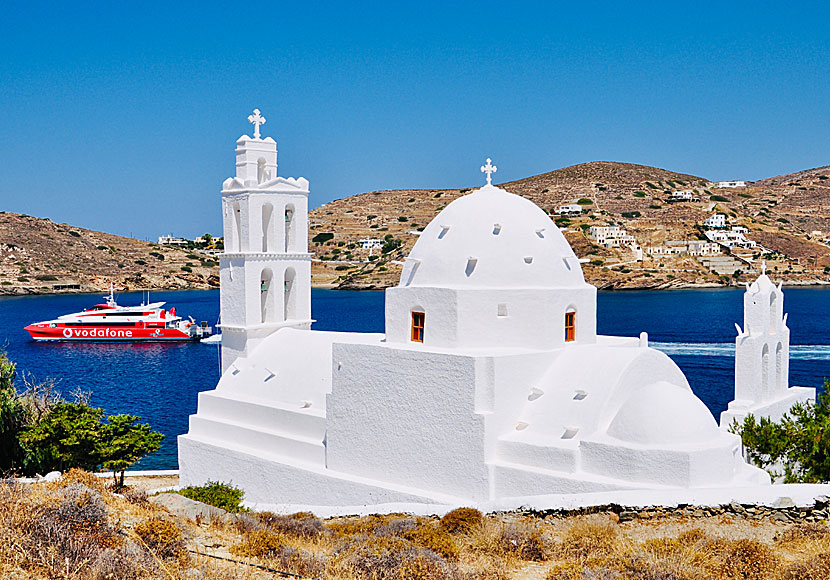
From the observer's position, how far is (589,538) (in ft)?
34.3

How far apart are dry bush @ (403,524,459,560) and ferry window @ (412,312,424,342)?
235 inches

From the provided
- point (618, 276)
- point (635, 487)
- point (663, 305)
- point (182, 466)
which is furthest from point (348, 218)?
point (635, 487)

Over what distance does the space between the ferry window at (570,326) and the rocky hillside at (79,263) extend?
100 meters

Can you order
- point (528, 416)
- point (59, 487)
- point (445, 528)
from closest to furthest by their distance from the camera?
point (59, 487)
point (445, 528)
point (528, 416)

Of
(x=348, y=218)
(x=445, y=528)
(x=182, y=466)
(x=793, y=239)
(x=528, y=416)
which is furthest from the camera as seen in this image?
(x=348, y=218)

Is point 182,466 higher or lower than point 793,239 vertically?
lower

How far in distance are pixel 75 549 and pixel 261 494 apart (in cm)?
1087

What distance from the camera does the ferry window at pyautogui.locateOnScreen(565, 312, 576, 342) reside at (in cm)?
1670

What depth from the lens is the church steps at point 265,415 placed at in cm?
1802

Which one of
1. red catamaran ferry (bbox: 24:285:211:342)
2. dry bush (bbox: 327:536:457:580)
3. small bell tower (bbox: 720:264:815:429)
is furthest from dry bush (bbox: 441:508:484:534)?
red catamaran ferry (bbox: 24:285:211:342)

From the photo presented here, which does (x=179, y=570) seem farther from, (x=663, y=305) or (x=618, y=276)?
(x=618, y=276)

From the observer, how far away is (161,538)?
8.53 m

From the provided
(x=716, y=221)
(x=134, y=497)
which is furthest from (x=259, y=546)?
(x=716, y=221)

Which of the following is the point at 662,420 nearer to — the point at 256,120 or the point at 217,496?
the point at 217,496
